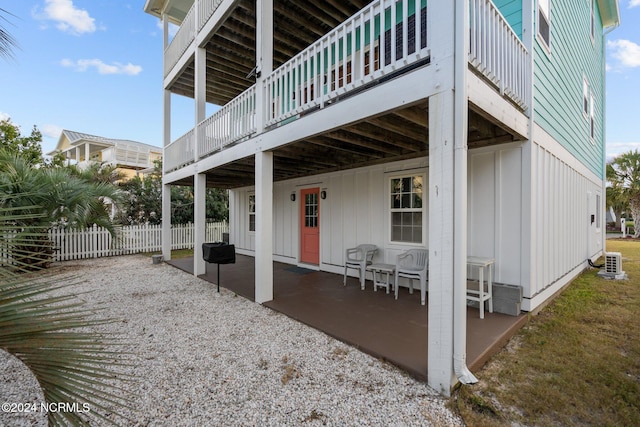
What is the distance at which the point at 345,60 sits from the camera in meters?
3.20

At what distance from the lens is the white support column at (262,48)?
190 inches

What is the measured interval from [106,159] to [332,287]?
22035 millimetres

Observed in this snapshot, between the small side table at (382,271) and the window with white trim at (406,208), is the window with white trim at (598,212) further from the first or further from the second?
the small side table at (382,271)

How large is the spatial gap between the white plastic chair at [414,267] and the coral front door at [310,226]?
99.6 inches

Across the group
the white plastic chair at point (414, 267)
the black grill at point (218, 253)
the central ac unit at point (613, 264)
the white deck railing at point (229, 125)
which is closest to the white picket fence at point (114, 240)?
the white deck railing at point (229, 125)

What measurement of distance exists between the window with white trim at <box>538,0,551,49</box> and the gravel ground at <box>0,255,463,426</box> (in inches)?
208

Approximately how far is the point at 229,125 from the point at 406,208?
379cm

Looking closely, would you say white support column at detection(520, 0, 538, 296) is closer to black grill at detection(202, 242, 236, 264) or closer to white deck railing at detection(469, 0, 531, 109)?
white deck railing at detection(469, 0, 531, 109)

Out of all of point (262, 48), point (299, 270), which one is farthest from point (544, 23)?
point (299, 270)

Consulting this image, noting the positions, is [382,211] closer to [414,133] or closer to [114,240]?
[414,133]

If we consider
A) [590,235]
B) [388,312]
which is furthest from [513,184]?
[590,235]

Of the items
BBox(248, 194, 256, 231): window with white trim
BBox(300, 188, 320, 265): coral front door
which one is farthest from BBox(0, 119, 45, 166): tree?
BBox(300, 188, 320, 265): coral front door

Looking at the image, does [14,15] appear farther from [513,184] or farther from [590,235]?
[590,235]

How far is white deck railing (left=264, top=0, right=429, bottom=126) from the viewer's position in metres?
2.85
